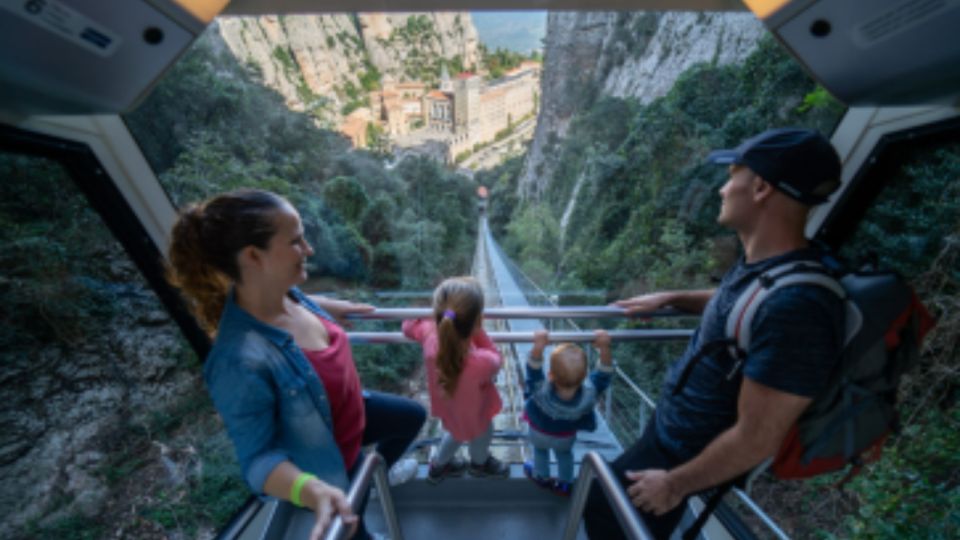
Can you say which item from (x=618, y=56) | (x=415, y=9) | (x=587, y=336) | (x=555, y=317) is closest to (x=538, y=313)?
(x=555, y=317)

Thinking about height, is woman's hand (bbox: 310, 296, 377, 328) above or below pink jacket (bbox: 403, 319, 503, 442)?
above

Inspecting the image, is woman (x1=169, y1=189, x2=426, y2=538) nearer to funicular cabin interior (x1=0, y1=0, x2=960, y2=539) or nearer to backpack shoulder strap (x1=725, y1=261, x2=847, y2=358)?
funicular cabin interior (x1=0, y1=0, x2=960, y2=539)

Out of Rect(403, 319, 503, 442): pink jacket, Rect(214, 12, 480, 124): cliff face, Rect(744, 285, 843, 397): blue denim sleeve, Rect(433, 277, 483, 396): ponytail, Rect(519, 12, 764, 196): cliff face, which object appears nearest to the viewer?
Rect(744, 285, 843, 397): blue denim sleeve

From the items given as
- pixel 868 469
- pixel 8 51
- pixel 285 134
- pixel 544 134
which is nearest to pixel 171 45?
pixel 8 51

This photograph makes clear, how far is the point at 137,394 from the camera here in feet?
8.37

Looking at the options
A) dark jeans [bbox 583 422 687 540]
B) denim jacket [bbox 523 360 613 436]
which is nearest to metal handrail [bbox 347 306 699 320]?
denim jacket [bbox 523 360 613 436]

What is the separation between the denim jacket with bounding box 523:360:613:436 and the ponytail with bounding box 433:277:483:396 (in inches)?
12.7

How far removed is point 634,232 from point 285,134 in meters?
4.57

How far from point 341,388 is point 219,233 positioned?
0.53 meters

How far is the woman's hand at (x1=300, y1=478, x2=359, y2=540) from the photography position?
760 millimetres

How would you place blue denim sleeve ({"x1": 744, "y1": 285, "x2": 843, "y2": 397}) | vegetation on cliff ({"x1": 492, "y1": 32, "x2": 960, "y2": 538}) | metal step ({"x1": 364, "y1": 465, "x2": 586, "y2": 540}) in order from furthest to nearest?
1. vegetation on cliff ({"x1": 492, "y1": 32, "x2": 960, "y2": 538})
2. metal step ({"x1": 364, "y1": 465, "x2": 586, "y2": 540})
3. blue denim sleeve ({"x1": 744, "y1": 285, "x2": 843, "y2": 397})

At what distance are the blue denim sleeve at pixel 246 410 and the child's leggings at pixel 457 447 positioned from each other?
101 centimetres

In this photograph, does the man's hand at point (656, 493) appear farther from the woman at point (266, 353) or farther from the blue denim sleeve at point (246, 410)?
the blue denim sleeve at point (246, 410)

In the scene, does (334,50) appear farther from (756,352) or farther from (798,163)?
(756,352)
